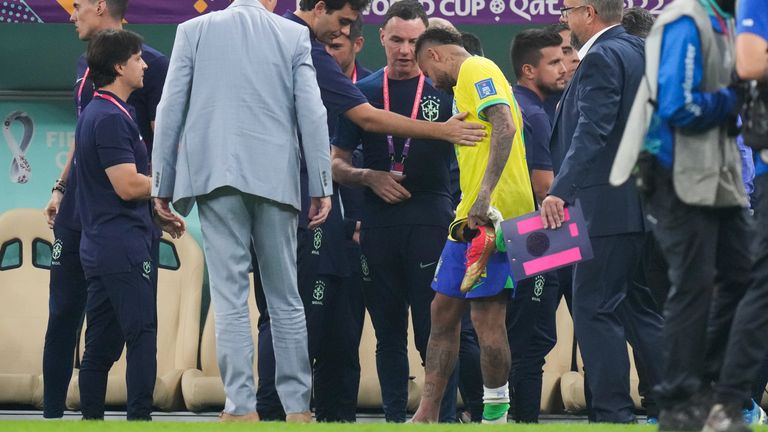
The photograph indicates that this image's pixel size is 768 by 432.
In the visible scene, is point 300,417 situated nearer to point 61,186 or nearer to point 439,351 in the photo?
point 439,351

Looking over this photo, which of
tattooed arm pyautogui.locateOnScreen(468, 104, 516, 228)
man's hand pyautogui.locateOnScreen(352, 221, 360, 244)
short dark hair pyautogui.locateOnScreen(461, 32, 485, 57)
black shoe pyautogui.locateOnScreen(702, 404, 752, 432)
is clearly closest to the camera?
black shoe pyautogui.locateOnScreen(702, 404, 752, 432)

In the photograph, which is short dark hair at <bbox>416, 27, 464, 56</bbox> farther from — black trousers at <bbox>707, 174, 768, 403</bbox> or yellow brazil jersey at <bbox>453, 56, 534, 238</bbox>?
black trousers at <bbox>707, 174, 768, 403</bbox>

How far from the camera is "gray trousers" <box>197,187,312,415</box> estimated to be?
236 inches

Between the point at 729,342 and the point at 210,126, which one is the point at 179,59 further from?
the point at 729,342

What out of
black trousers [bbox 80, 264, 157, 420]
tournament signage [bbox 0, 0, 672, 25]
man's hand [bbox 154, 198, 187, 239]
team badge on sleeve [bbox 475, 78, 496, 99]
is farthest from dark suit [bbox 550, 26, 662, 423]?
tournament signage [bbox 0, 0, 672, 25]

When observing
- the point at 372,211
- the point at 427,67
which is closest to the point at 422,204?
the point at 372,211

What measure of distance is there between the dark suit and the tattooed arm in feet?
0.86

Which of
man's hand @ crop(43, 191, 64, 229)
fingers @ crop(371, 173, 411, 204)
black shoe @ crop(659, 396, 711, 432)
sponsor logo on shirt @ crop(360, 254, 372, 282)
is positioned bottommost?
sponsor logo on shirt @ crop(360, 254, 372, 282)

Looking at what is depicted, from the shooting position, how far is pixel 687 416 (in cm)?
446

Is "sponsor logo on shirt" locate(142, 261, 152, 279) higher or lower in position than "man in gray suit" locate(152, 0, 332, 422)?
lower

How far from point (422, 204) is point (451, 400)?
970 mm

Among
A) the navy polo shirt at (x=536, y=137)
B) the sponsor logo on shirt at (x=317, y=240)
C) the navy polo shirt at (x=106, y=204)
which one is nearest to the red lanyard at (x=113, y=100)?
the navy polo shirt at (x=106, y=204)

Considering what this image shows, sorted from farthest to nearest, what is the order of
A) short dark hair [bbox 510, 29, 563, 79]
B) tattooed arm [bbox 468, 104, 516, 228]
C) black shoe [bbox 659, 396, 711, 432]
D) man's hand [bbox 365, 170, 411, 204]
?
short dark hair [bbox 510, 29, 563, 79] → man's hand [bbox 365, 170, 411, 204] → tattooed arm [bbox 468, 104, 516, 228] → black shoe [bbox 659, 396, 711, 432]

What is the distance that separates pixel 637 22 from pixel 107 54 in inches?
101
